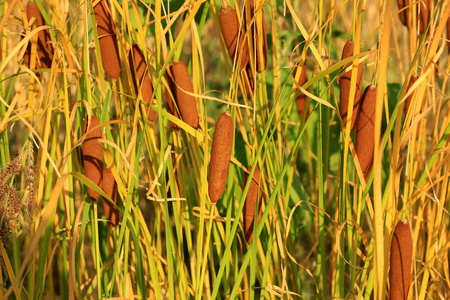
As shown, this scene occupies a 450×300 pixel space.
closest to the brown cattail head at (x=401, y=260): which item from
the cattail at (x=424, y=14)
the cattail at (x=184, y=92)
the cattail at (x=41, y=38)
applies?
the cattail at (x=184, y=92)

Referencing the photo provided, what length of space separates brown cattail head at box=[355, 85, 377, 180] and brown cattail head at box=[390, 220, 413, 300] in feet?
0.34

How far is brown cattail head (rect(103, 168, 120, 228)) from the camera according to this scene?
59 centimetres

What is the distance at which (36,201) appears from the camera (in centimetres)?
74

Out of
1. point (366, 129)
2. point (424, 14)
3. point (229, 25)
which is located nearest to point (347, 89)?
point (366, 129)

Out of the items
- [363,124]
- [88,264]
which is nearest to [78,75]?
[363,124]

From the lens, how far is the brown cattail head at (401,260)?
19.3 inches

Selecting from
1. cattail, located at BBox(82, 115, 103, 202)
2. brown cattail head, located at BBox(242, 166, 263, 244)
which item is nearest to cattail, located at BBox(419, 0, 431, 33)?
brown cattail head, located at BBox(242, 166, 263, 244)

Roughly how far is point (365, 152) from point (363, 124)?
0.04 m

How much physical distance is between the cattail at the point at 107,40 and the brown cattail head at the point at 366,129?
1.17 ft

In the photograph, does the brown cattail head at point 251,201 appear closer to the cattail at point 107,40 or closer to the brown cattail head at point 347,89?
the brown cattail head at point 347,89

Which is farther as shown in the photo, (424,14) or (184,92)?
(424,14)

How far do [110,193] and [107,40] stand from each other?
0.23m

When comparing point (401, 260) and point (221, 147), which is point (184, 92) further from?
point (401, 260)

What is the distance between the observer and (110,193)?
0.60m
